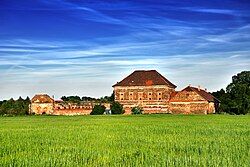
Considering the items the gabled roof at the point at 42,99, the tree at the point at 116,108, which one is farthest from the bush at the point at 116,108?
the gabled roof at the point at 42,99

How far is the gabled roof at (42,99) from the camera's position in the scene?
9512cm

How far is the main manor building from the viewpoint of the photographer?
92.4 m

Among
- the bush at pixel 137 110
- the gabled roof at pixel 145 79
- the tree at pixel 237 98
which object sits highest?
the gabled roof at pixel 145 79

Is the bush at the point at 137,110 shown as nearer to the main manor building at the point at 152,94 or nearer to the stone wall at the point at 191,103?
the main manor building at the point at 152,94

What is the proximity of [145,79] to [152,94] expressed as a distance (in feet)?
12.4

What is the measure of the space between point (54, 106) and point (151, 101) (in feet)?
65.6

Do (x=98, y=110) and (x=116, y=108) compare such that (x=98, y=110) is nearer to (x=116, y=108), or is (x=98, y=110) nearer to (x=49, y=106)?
(x=116, y=108)

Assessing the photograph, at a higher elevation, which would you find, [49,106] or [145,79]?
[145,79]

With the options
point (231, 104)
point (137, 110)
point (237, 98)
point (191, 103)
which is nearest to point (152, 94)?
point (137, 110)

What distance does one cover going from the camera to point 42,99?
313ft

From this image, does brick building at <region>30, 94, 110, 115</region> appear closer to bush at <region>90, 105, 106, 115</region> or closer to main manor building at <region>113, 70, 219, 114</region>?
main manor building at <region>113, 70, 219, 114</region>

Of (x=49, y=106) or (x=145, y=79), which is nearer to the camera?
(x=49, y=106)

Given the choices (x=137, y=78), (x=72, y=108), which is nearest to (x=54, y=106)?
(x=72, y=108)

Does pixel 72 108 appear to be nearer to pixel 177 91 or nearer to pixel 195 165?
pixel 177 91
